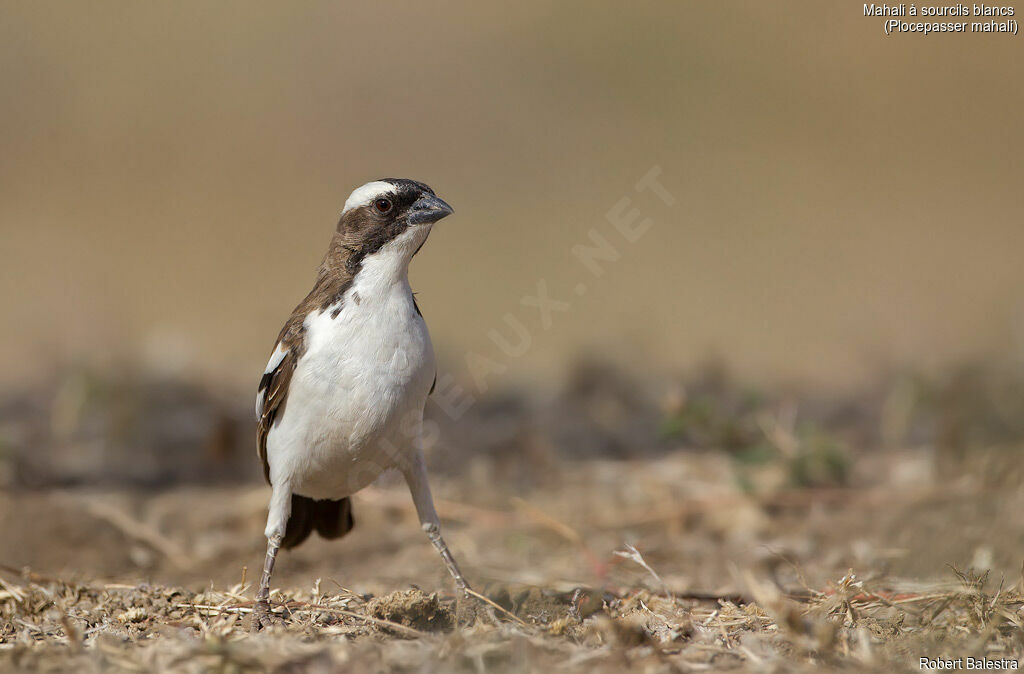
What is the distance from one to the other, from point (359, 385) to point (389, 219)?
90 cm

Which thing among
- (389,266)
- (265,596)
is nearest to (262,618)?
(265,596)

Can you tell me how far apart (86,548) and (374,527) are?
2037 mm

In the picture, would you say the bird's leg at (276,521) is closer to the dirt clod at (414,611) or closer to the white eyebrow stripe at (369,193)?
the dirt clod at (414,611)

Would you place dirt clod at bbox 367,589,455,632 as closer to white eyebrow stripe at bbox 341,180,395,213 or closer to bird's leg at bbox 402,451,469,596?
bird's leg at bbox 402,451,469,596

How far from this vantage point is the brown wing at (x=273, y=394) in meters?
5.13

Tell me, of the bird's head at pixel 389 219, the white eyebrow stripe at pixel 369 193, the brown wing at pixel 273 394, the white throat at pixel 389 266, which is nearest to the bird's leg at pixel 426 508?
the brown wing at pixel 273 394

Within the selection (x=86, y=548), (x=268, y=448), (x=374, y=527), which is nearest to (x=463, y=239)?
(x=374, y=527)

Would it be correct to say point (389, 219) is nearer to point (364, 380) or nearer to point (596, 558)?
point (364, 380)

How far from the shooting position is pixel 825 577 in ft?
20.5

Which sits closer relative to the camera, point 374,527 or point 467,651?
point 467,651

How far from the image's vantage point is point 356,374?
16.0ft

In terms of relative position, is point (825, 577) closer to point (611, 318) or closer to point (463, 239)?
point (611, 318)

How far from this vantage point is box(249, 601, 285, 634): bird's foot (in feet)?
15.0

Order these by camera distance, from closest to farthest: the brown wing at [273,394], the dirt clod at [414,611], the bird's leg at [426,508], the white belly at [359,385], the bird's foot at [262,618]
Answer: the bird's foot at [262,618], the dirt clod at [414,611], the white belly at [359,385], the brown wing at [273,394], the bird's leg at [426,508]
